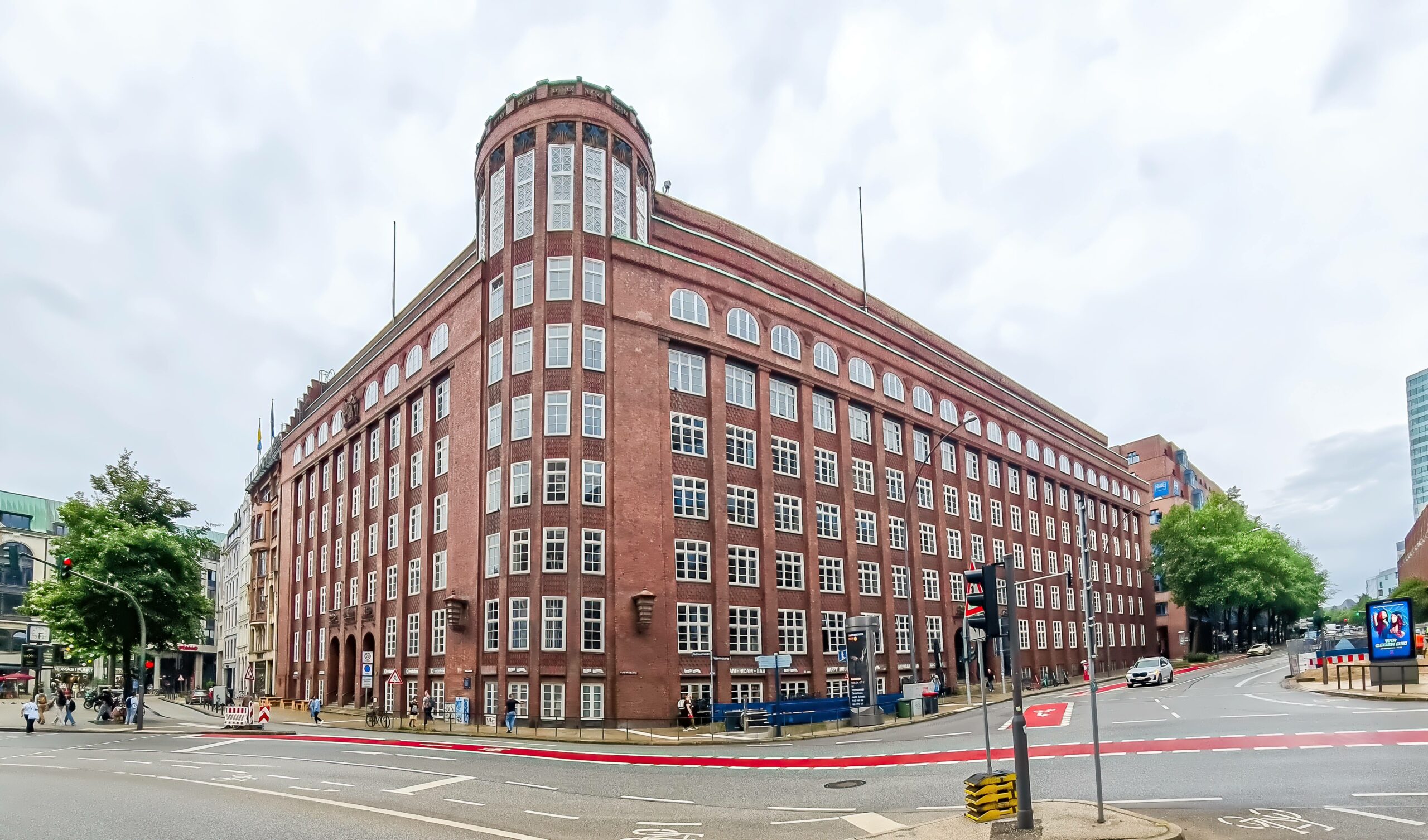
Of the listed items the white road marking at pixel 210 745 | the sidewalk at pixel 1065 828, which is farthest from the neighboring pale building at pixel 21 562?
the sidewalk at pixel 1065 828

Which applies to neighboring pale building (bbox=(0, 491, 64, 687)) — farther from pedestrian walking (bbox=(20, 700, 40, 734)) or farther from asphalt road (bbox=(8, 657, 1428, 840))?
asphalt road (bbox=(8, 657, 1428, 840))

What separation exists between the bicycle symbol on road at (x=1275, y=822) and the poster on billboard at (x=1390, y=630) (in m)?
24.3

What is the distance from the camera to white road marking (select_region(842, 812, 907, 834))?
14320 mm

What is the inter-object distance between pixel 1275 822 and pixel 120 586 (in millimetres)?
54534

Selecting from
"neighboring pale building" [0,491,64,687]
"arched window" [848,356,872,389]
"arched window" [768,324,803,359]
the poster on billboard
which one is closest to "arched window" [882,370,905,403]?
"arched window" [848,356,872,389]

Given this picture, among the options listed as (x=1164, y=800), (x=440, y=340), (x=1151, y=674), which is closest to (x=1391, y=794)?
(x=1164, y=800)

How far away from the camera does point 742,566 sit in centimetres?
4581

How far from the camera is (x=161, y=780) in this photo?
23234mm

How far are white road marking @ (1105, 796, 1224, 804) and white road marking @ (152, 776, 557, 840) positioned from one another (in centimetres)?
885

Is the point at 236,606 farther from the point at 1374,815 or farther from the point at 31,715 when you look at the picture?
the point at 1374,815

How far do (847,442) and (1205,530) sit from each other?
167 ft

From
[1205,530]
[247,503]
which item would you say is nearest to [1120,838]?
[1205,530]

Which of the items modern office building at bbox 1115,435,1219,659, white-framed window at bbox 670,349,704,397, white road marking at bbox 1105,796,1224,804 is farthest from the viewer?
modern office building at bbox 1115,435,1219,659

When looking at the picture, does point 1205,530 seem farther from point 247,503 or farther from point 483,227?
point 247,503
